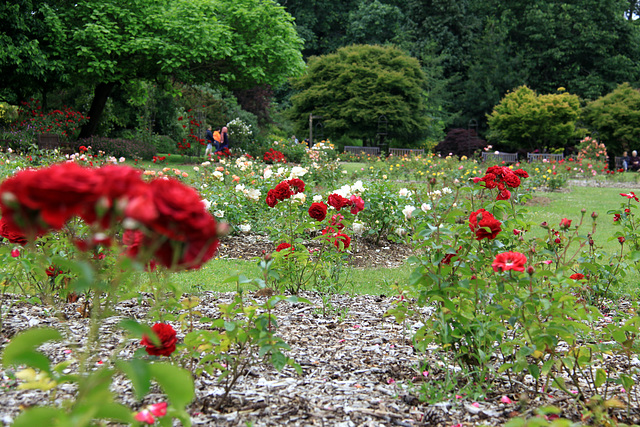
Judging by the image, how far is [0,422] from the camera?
1.53 meters

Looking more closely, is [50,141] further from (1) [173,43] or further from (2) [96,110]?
(1) [173,43]

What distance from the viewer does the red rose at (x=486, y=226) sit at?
183 cm

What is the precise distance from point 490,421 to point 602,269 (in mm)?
1929

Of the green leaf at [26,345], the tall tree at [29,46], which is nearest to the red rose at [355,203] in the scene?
the green leaf at [26,345]

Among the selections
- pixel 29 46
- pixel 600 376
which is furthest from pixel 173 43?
pixel 600 376

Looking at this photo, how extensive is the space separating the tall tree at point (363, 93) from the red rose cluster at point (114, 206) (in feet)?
74.7

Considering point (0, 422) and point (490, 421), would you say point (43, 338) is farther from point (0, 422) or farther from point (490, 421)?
point (490, 421)

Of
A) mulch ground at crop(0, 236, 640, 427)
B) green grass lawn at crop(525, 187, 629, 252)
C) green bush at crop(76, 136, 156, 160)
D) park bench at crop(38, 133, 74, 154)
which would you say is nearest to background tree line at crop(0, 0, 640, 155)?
green bush at crop(76, 136, 156, 160)

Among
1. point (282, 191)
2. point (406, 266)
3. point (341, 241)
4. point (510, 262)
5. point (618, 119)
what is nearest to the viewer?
point (510, 262)

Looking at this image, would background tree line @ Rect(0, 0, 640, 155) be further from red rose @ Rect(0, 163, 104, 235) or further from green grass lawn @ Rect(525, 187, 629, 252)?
red rose @ Rect(0, 163, 104, 235)

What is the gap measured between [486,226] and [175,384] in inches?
50.7

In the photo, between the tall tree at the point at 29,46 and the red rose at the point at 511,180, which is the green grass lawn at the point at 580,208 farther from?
the tall tree at the point at 29,46

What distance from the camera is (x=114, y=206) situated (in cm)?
85

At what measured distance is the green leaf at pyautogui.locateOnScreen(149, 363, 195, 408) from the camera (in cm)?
90
